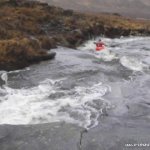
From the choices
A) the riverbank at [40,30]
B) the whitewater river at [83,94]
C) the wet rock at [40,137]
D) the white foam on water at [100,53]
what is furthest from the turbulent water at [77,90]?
the wet rock at [40,137]

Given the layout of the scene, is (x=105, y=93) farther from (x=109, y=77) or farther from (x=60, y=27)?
(x=60, y=27)

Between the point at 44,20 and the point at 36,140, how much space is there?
19652 millimetres

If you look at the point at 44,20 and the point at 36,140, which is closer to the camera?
the point at 36,140

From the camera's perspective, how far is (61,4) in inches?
2036

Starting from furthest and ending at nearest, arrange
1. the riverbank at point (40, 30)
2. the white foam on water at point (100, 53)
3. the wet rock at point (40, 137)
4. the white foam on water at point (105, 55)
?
1. the white foam on water at point (100, 53)
2. the white foam on water at point (105, 55)
3. the riverbank at point (40, 30)
4. the wet rock at point (40, 137)

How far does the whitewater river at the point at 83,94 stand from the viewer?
9.24 metres

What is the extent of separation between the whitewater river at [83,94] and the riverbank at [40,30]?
0.76 metres

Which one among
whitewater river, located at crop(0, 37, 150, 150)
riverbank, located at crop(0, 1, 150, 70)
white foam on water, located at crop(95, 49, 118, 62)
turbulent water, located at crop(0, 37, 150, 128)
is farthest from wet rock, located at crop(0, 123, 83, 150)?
white foam on water, located at crop(95, 49, 118, 62)

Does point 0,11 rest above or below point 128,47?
above

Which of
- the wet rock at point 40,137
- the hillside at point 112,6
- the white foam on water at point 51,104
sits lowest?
the hillside at point 112,6

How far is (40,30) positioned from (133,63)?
841 cm

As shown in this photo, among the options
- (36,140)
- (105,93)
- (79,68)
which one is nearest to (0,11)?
(79,68)

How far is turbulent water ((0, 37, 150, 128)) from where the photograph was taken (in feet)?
31.8

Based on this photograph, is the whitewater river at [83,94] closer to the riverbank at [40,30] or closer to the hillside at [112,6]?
the riverbank at [40,30]
